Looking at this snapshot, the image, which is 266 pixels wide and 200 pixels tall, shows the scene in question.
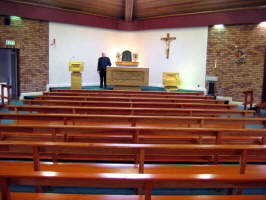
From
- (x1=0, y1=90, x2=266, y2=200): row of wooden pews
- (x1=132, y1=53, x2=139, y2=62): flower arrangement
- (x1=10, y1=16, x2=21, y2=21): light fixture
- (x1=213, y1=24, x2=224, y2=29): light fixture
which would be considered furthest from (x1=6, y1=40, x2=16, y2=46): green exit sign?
(x1=213, y1=24, x2=224, y2=29): light fixture

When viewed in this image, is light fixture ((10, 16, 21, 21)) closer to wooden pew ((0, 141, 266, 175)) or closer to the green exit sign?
the green exit sign

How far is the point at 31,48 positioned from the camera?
32.0ft

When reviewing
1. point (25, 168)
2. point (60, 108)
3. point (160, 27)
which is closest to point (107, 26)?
point (160, 27)

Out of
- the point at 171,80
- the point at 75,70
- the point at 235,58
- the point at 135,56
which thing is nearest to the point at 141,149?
the point at 75,70

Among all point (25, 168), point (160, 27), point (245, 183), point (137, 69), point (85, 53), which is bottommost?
point (25, 168)

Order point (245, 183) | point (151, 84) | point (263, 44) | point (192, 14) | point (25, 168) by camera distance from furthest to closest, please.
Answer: point (151, 84)
point (192, 14)
point (263, 44)
point (25, 168)
point (245, 183)

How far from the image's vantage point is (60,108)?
433 centimetres

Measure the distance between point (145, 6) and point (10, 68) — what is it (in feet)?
19.8

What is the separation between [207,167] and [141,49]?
10091 millimetres

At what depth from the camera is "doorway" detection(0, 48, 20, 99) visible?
9547 millimetres

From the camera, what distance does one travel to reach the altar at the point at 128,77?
30.7 feet

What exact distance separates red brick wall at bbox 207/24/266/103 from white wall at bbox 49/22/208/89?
0.53 m

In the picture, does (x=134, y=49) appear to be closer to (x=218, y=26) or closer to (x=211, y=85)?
(x=218, y=26)

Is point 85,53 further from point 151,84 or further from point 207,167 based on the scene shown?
point 207,167
